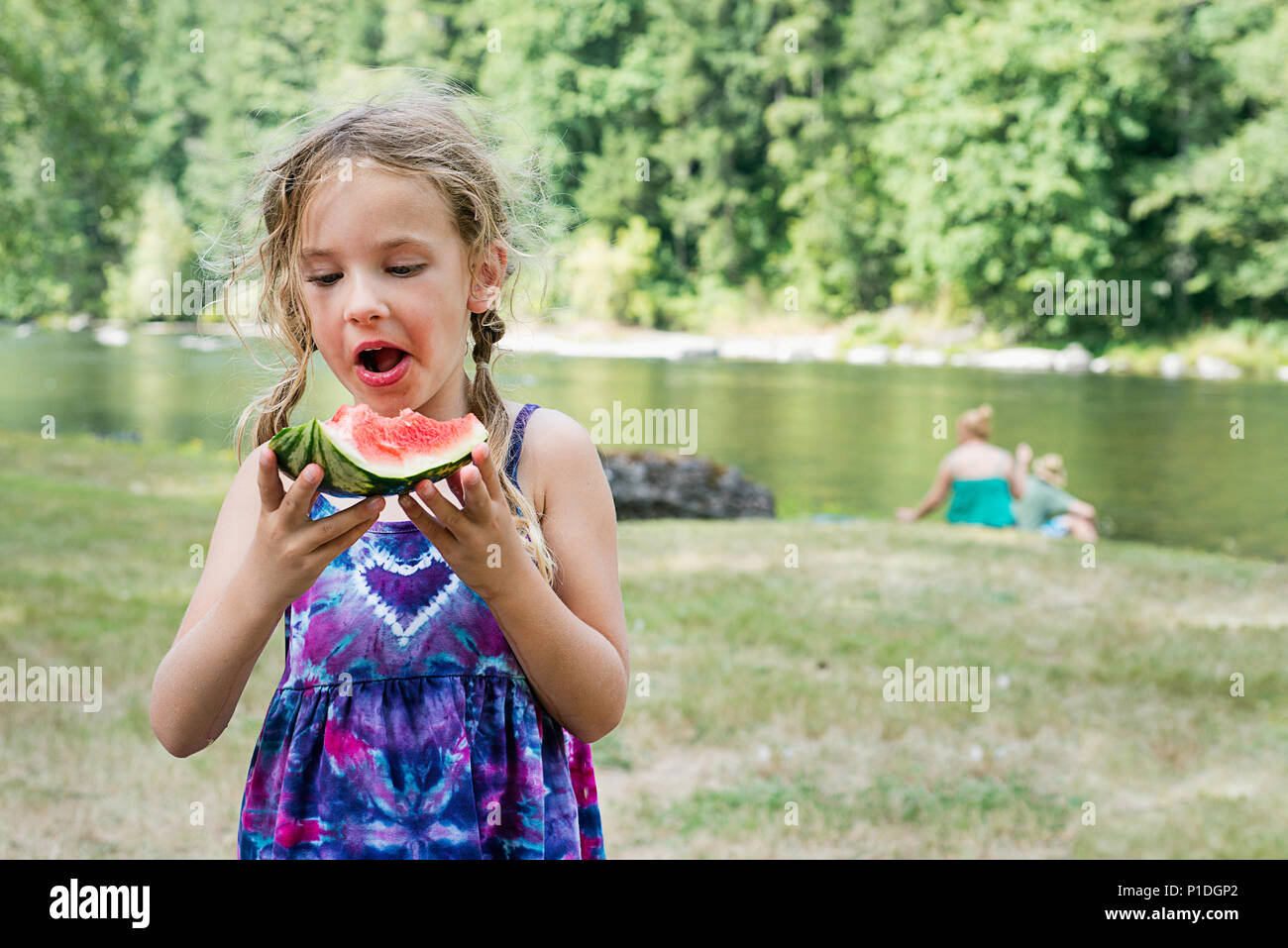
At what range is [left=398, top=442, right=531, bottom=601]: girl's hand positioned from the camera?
66.3 inches

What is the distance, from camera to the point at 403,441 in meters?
1.91

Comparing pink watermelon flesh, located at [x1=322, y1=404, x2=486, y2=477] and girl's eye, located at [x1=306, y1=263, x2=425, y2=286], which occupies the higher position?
girl's eye, located at [x1=306, y1=263, x2=425, y2=286]

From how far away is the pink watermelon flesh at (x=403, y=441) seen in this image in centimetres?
187

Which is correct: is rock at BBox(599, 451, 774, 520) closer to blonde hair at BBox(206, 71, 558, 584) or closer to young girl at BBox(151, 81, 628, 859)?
blonde hair at BBox(206, 71, 558, 584)

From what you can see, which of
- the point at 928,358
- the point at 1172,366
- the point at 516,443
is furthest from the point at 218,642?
the point at 928,358

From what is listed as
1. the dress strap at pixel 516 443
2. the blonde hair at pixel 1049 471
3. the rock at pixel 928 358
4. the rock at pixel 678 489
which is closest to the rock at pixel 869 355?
the rock at pixel 928 358

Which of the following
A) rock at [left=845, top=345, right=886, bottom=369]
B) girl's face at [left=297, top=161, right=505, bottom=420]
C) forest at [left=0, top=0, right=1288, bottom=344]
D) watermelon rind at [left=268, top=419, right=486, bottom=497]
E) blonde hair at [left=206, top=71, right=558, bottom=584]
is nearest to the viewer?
watermelon rind at [left=268, top=419, right=486, bottom=497]

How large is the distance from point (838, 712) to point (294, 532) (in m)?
4.21

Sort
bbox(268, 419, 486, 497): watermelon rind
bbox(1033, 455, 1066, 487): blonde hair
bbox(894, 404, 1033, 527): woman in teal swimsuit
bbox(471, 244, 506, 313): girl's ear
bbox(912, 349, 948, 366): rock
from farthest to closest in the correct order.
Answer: bbox(912, 349, 948, 366): rock, bbox(1033, 455, 1066, 487): blonde hair, bbox(894, 404, 1033, 527): woman in teal swimsuit, bbox(471, 244, 506, 313): girl's ear, bbox(268, 419, 486, 497): watermelon rind

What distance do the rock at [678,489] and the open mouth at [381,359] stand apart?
30.8ft

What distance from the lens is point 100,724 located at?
522cm

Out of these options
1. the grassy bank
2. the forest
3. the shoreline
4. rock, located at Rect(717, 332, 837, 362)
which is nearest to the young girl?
the grassy bank

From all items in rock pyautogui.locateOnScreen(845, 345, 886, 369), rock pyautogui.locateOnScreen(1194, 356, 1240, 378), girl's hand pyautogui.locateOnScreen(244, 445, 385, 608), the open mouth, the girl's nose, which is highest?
rock pyautogui.locateOnScreen(845, 345, 886, 369)

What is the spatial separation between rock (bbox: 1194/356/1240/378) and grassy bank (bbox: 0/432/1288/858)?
86.9ft
